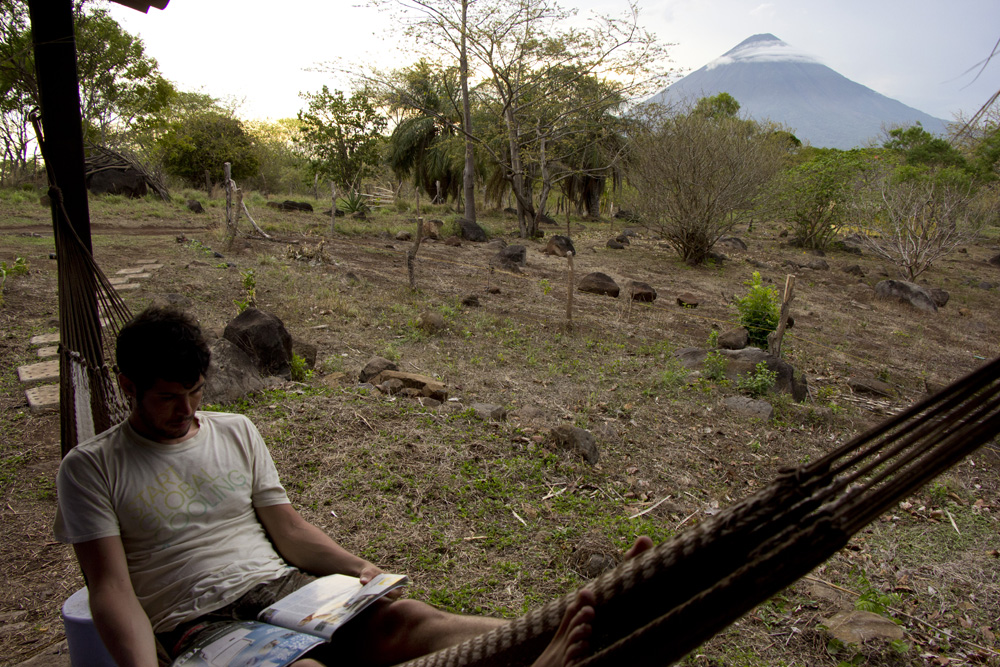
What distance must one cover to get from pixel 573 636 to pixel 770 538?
347 mm

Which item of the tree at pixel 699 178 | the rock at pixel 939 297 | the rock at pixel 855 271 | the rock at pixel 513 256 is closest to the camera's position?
the rock at pixel 939 297

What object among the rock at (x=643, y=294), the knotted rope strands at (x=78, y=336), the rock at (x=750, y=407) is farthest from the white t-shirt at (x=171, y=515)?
the rock at (x=643, y=294)

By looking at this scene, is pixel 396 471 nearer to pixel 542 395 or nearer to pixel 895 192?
pixel 542 395

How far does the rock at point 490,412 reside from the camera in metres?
3.88

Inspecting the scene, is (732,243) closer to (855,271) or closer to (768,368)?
(855,271)

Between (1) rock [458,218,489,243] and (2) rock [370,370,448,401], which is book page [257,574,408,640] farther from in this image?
(1) rock [458,218,489,243]

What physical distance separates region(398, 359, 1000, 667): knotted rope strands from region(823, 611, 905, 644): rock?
61.6 inches

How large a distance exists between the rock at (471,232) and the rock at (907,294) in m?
7.82

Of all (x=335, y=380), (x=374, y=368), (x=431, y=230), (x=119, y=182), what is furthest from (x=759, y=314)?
(x=119, y=182)

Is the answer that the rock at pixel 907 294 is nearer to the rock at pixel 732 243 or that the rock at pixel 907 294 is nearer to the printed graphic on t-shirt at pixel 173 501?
the rock at pixel 732 243

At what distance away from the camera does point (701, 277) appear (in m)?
11.3

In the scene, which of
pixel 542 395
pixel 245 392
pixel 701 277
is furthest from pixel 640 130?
pixel 245 392

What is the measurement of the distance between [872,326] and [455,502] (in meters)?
7.60

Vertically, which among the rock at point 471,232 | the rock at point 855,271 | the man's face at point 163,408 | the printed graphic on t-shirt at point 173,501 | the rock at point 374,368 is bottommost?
the rock at point 374,368
